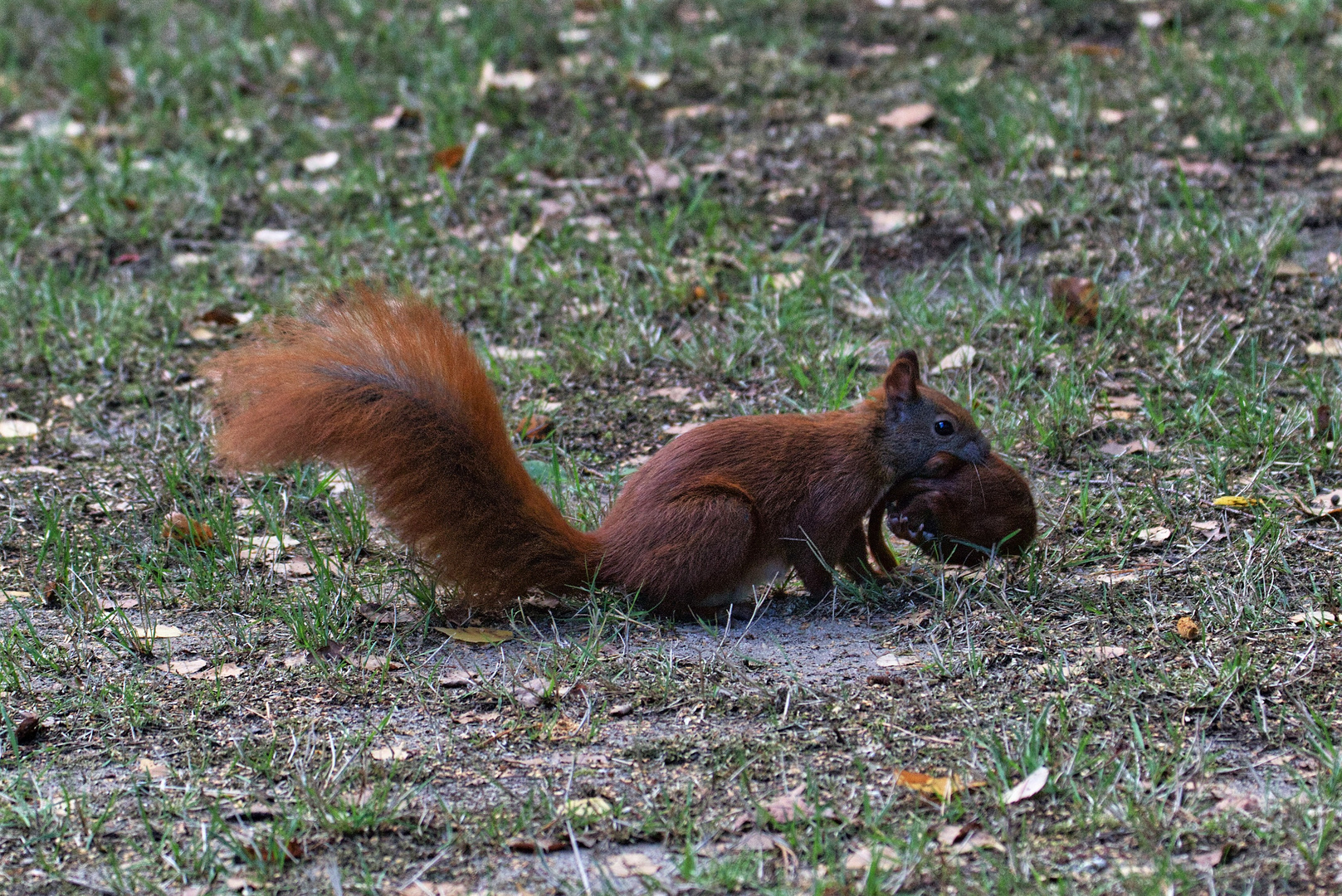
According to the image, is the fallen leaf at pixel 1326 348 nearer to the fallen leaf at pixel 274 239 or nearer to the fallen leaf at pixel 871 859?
the fallen leaf at pixel 871 859

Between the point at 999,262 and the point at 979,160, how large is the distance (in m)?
0.79

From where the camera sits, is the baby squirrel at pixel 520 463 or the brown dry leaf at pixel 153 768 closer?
the brown dry leaf at pixel 153 768

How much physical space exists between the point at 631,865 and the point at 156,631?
3.98ft

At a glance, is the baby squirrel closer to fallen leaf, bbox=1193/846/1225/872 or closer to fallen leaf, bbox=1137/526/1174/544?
fallen leaf, bbox=1137/526/1174/544

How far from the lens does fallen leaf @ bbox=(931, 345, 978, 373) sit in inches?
143

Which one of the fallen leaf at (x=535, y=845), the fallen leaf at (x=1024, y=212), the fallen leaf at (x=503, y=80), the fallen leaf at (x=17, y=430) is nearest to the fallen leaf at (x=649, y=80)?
the fallen leaf at (x=503, y=80)

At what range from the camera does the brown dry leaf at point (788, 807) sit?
1961 mm

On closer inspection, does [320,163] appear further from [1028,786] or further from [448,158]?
[1028,786]

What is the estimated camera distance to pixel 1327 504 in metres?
2.94

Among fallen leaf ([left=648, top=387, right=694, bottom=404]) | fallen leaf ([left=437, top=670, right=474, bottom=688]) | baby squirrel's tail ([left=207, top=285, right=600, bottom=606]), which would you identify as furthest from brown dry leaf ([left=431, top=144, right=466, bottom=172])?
fallen leaf ([left=437, top=670, right=474, bottom=688])

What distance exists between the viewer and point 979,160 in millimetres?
4754

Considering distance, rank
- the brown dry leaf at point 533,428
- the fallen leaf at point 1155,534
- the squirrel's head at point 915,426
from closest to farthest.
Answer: the squirrel's head at point 915,426 < the fallen leaf at point 1155,534 < the brown dry leaf at point 533,428

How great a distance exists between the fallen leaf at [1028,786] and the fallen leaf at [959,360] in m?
1.78

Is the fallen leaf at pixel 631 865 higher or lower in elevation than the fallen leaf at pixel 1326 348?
lower
